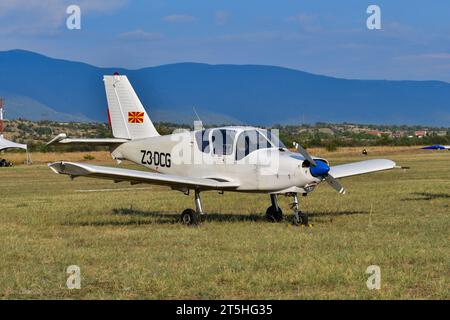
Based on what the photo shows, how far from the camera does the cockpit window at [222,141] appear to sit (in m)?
18.0

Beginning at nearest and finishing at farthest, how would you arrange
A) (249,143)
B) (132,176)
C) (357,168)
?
(132,176), (249,143), (357,168)

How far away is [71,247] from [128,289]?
14.2 ft

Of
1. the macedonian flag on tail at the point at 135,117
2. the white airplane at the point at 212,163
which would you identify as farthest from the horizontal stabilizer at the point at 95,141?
the macedonian flag on tail at the point at 135,117

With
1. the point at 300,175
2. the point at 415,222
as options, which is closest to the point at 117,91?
the point at 300,175

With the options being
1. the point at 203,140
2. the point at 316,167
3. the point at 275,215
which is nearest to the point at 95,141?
the point at 203,140

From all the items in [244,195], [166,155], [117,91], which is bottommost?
[244,195]

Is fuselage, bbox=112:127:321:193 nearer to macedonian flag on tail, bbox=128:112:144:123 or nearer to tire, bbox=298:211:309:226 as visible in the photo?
tire, bbox=298:211:309:226

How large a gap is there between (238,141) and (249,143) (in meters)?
0.30

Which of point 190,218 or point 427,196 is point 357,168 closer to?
point 190,218

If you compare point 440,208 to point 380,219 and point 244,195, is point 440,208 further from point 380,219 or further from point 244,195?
point 244,195

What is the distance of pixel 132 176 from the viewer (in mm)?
16984

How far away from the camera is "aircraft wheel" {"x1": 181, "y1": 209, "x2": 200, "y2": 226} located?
1750cm

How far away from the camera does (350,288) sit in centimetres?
991
